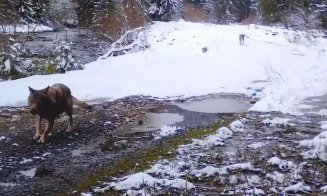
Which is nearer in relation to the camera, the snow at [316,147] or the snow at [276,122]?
the snow at [316,147]

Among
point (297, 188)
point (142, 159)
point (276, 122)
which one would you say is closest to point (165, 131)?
point (142, 159)

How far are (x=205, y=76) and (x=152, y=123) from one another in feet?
20.1

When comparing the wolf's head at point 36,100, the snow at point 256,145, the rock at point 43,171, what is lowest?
the rock at point 43,171

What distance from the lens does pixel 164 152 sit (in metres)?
6.91

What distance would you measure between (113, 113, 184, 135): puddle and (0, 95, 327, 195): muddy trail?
21mm

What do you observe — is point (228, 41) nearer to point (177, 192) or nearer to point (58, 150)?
point (58, 150)

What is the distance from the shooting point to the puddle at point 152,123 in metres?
8.79

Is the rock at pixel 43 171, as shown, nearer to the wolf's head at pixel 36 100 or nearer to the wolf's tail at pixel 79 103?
the wolf's head at pixel 36 100

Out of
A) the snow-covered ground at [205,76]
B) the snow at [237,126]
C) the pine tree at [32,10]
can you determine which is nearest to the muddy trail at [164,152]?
the snow at [237,126]

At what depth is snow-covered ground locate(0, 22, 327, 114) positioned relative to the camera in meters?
12.2

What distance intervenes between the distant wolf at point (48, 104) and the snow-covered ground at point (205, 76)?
320 centimetres

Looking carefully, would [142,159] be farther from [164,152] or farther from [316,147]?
[316,147]

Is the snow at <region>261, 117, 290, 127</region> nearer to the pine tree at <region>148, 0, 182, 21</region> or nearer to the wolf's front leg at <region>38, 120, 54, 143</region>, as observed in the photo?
the wolf's front leg at <region>38, 120, 54, 143</region>

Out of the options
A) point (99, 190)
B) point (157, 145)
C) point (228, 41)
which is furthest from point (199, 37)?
point (99, 190)
